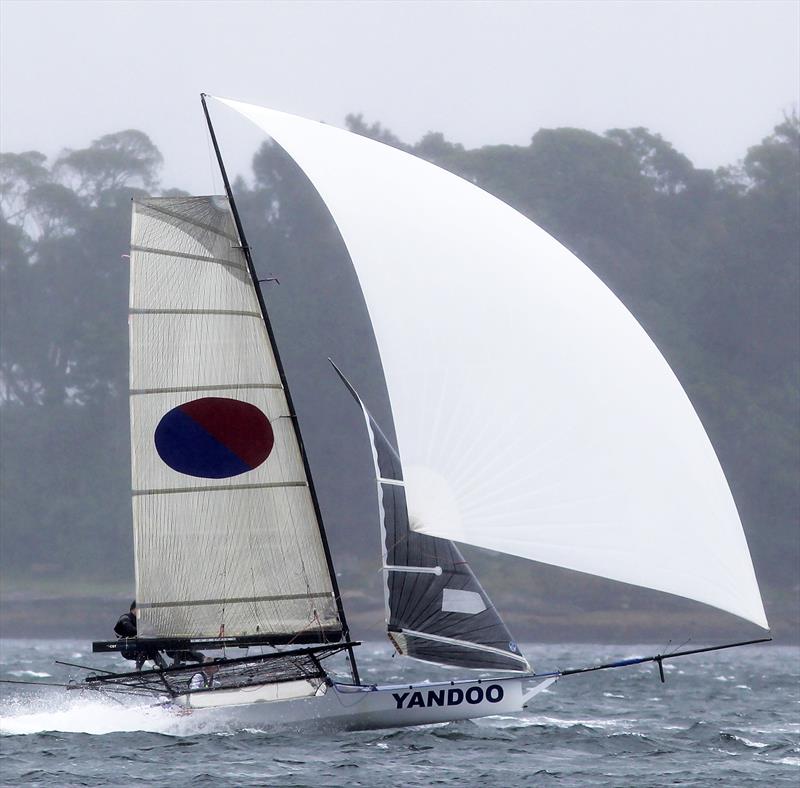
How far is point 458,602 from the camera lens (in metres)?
16.2

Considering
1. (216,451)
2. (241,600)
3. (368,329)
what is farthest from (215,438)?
(368,329)

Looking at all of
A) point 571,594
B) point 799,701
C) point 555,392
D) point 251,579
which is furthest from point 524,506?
point 571,594

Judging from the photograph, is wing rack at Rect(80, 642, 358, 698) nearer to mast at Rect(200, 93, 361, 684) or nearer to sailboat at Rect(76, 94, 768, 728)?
sailboat at Rect(76, 94, 768, 728)

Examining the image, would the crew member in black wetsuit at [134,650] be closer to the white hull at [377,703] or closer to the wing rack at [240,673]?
the wing rack at [240,673]

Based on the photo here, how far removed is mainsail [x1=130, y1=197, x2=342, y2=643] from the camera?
1669 cm

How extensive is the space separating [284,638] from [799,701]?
1037cm

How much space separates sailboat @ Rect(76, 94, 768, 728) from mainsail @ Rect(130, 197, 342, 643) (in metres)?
0.02

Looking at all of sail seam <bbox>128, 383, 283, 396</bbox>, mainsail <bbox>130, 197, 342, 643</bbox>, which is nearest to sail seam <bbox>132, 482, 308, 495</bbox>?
mainsail <bbox>130, 197, 342, 643</bbox>

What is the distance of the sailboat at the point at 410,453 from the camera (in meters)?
14.4

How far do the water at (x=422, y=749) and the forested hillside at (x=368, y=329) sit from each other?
36.0 metres

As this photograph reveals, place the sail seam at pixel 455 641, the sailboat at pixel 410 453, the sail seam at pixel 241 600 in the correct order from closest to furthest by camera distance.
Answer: the sailboat at pixel 410 453 < the sail seam at pixel 455 641 < the sail seam at pixel 241 600

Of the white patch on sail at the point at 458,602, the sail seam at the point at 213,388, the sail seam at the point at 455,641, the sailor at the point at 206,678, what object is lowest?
the sailor at the point at 206,678

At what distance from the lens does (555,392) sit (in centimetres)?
1480

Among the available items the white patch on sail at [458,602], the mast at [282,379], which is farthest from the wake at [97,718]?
the white patch on sail at [458,602]
